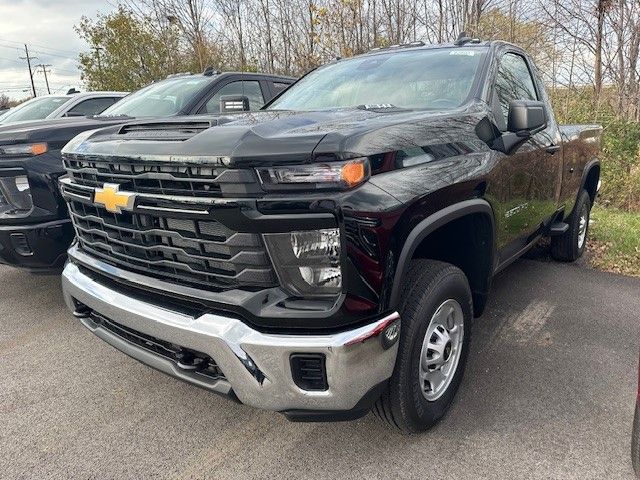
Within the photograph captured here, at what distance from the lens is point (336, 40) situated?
491 inches

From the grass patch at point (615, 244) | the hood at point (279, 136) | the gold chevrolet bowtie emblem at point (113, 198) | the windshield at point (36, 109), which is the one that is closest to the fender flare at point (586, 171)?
the grass patch at point (615, 244)

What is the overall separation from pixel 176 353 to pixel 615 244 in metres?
5.23

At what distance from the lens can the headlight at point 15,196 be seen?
375 cm

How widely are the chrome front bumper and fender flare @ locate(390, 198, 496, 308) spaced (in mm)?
140

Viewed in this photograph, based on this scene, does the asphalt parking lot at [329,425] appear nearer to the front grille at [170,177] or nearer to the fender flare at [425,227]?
the fender flare at [425,227]

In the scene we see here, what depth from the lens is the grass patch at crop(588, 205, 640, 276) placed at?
16.9 ft

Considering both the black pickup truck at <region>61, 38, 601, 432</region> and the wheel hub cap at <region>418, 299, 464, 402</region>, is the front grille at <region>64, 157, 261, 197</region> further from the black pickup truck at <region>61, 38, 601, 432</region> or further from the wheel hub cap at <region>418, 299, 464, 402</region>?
the wheel hub cap at <region>418, 299, 464, 402</region>

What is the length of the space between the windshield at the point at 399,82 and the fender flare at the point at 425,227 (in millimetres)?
692

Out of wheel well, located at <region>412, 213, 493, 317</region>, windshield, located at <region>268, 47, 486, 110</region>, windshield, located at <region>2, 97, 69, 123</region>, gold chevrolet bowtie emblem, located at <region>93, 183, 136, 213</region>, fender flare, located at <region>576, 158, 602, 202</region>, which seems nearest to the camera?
gold chevrolet bowtie emblem, located at <region>93, 183, 136, 213</region>

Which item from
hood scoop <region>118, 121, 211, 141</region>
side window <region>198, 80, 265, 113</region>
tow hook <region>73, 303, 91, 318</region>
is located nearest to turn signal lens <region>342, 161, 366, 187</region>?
hood scoop <region>118, 121, 211, 141</region>

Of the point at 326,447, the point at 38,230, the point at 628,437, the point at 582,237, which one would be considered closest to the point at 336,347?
the point at 326,447

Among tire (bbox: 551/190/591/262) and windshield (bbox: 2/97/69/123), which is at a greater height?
windshield (bbox: 2/97/69/123)

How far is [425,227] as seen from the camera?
222cm

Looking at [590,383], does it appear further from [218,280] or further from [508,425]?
[218,280]
